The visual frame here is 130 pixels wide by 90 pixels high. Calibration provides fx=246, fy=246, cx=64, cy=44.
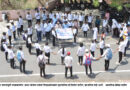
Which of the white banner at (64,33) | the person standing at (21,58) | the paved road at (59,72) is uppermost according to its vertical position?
the white banner at (64,33)

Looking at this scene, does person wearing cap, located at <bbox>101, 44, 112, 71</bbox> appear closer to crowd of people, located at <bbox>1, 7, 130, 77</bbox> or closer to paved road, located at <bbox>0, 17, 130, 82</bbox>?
crowd of people, located at <bbox>1, 7, 130, 77</bbox>

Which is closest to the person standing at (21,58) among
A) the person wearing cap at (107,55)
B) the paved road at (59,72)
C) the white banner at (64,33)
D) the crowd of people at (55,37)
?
the crowd of people at (55,37)

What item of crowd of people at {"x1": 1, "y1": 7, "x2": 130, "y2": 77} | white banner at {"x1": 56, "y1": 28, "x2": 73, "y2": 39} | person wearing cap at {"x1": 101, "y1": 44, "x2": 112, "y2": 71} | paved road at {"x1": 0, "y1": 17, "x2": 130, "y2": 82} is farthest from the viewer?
white banner at {"x1": 56, "y1": 28, "x2": 73, "y2": 39}

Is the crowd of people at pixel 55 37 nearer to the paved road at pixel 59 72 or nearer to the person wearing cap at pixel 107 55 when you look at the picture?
the person wearing cap at pixel 107 55

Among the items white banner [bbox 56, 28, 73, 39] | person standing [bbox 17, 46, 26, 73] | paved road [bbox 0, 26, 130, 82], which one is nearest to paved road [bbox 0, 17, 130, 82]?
paved road [bbox 0, 26, 130, 82]

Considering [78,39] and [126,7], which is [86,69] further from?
[126,7]

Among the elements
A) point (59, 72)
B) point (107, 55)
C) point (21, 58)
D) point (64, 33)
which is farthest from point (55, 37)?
point (107, 55)

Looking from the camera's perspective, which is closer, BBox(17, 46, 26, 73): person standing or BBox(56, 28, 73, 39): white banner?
BBox(17, 46, 26, 73): person standing

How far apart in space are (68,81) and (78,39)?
619 centimetres

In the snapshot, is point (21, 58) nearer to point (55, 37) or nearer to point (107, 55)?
point (107, 55)

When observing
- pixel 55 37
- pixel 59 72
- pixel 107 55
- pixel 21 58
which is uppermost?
pixel 55 37

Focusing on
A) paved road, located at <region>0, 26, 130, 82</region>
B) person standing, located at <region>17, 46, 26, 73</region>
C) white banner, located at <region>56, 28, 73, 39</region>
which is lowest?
Answer: paved road, located at <region>0, 26, 130, 82</region>

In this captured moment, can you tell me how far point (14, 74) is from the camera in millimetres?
13055

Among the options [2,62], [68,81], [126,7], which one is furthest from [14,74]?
[126,7]
